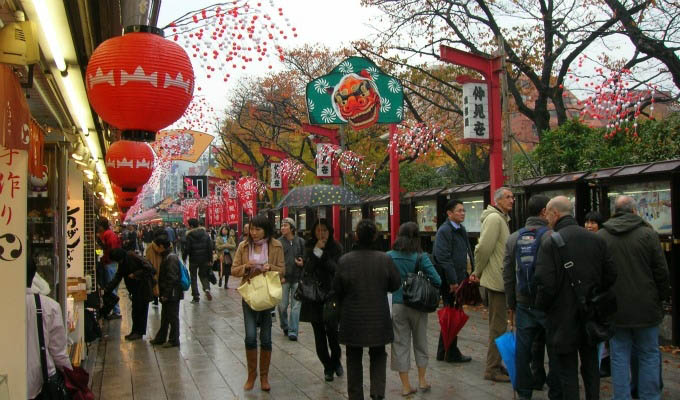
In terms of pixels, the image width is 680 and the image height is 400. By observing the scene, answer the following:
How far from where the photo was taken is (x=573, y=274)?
4934 millimetres

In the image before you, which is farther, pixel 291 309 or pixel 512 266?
pixel 291 309

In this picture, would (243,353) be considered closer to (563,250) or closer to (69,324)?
(69,324)

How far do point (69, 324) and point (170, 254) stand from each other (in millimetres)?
2960

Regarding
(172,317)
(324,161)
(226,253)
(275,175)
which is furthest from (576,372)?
(275,175)

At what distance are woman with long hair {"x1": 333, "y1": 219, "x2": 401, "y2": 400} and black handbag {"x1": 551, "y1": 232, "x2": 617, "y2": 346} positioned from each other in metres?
1.45

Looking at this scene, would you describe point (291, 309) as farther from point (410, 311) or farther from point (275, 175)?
point (275, 175)

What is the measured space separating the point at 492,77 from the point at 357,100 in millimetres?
3558

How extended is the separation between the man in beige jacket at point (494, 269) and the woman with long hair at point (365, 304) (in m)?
1.74

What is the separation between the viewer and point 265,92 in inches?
1303

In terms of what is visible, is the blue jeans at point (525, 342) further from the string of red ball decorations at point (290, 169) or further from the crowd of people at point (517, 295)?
the string of red ball decorations at point (290, 169)

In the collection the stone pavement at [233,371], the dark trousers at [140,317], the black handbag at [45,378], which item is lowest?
the stone pavement at [233,371]

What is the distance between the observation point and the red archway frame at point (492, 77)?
12.5 m

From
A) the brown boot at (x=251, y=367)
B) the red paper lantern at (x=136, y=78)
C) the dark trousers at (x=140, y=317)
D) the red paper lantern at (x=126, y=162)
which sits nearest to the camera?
the red paper lantern at (x=136, y=78)

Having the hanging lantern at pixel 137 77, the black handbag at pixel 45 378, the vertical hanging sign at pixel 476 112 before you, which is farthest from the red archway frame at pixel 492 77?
the black handbag at pixel 45 378
